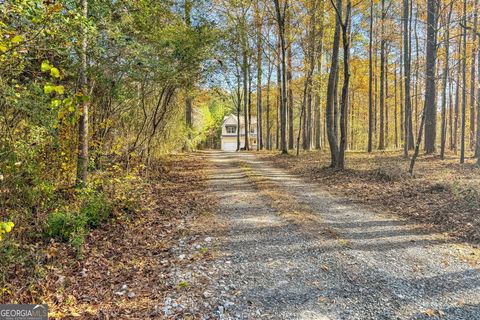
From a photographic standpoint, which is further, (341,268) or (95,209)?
(95,209)

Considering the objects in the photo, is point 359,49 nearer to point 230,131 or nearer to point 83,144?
point 83,144

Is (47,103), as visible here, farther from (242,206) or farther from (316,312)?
(316,312)

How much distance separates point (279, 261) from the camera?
4.51 metres

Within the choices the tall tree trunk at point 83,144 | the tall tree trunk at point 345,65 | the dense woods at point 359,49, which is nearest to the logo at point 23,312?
the tall tree trunk at point 83,144

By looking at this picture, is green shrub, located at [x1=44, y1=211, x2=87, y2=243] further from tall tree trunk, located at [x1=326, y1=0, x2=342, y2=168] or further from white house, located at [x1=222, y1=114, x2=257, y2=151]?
white house, located at [x1=222, y1=114, x2=257, y2=151]

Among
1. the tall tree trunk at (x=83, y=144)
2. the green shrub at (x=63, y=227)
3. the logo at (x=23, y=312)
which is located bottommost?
the logo at (x=23, y=312)

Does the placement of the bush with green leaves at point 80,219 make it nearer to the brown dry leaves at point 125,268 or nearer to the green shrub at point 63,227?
the green shrub at point 63,227

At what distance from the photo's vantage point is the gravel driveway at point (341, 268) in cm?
339

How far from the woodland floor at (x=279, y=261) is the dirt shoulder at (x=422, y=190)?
0.05 m

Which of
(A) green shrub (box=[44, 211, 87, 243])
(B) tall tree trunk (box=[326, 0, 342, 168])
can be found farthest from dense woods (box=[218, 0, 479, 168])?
(A) green shrub (box=[44, 211, 87, 243])

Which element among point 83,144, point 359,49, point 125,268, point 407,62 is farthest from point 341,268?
point 359,49

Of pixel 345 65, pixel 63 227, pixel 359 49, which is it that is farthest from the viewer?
pixel 359 49

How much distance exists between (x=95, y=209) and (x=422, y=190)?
7880 millimetres

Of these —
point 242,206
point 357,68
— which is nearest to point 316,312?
point 242,206
